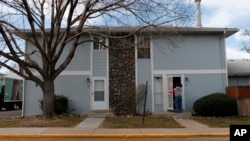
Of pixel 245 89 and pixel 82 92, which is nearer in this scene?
pixel 245 89

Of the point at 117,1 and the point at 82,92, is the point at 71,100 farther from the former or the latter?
the point at 117,1

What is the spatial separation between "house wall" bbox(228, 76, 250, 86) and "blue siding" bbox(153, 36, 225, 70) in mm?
2378

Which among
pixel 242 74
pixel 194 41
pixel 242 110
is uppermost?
pixel 194 41

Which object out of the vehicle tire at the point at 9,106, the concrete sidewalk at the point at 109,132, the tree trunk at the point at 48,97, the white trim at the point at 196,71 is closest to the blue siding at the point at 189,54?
the white trim at the point at 196,71

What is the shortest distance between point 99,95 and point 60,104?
2.64 m

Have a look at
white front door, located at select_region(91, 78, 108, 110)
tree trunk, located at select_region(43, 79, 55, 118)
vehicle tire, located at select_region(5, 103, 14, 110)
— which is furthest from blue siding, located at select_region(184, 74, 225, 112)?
vehicle tire, located at select_region(5, 103, 14, 110)

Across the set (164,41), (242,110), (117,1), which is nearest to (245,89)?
(242,110)

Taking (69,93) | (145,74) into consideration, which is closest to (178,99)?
(145,74)

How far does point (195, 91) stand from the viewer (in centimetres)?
2275

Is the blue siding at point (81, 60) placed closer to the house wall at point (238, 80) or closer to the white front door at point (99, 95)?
the white front door at point (99, 95)

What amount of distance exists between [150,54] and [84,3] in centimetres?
730

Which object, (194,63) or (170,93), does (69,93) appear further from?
(194,63)

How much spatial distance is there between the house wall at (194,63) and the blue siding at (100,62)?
324 centimetres

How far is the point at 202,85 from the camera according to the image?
22766mm
